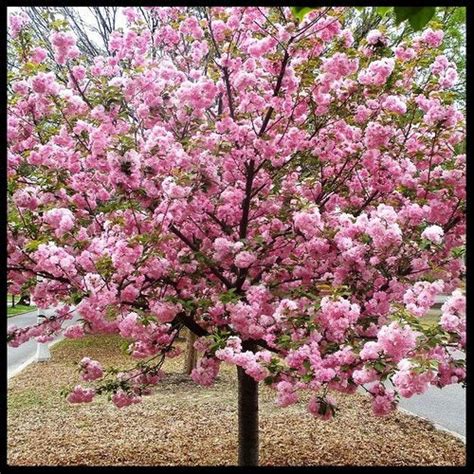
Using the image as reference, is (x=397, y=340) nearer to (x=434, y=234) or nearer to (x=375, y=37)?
(x=434, y=234)

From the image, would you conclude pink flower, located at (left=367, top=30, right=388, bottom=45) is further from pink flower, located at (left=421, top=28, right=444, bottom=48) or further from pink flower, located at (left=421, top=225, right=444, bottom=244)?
pink flower, located at (left=421, top=225, right=444, bottom=244)

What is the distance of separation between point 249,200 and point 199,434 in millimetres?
2716

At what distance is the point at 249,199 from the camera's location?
3.41 metres

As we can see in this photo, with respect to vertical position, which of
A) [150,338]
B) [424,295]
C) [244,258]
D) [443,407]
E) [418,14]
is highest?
[418,14]

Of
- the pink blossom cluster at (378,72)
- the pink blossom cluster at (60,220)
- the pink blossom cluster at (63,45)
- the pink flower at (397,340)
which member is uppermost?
the pink blossom cluster at (63,45)

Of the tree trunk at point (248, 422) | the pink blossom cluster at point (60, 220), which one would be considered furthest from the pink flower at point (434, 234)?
the pink blossom cluster at point (60, 220)

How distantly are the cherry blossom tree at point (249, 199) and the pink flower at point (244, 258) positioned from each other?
11mm

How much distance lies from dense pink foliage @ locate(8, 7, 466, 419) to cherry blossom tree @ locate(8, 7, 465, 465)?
0.04 feet

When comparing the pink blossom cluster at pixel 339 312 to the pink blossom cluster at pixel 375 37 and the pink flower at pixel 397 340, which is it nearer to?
the pink flower at pixel 397 340

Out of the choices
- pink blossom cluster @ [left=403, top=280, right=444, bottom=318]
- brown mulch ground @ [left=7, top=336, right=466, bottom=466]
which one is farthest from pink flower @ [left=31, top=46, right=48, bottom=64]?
brown mulch ground @ [left=7, top=336, right=466, bottom=466]

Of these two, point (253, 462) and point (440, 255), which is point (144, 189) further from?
point (253, 462)

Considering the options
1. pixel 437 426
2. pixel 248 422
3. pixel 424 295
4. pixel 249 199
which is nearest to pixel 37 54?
pixel 249 199

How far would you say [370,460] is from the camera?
4.52 meters

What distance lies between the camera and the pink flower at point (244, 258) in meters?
3.04
